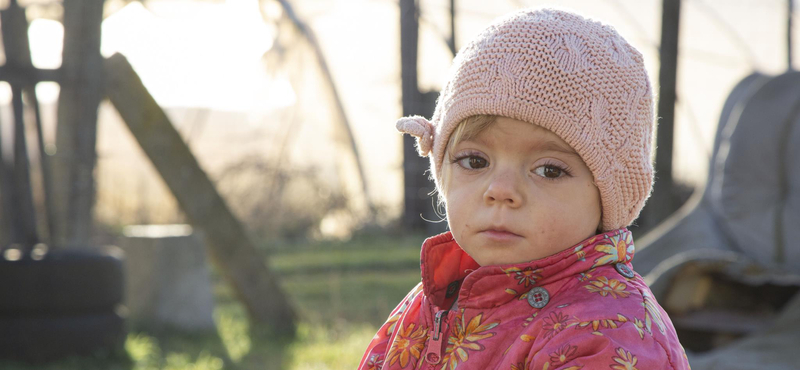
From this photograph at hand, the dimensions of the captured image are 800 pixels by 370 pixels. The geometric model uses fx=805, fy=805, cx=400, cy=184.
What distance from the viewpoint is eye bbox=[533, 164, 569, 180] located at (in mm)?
1439

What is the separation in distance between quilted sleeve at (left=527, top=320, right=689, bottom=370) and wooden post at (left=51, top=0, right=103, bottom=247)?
3620 millimetres

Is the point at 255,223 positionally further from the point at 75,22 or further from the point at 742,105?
the point at 742,105

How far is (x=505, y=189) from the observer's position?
4.59 feet

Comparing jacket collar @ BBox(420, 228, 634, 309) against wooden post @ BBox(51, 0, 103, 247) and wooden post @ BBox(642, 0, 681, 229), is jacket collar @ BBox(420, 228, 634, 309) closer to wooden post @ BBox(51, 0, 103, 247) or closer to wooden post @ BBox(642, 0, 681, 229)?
wooden post @ BBox(642, 0, 681, 229)

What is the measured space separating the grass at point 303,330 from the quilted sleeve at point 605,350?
2790mm

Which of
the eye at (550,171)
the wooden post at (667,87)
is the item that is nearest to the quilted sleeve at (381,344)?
the eye at (550,171)

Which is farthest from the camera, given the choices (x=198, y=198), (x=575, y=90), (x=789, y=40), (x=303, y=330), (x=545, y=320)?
(x=789, y=40)

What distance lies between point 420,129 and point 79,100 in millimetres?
3216

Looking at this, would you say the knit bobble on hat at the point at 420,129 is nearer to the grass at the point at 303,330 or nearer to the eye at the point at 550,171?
the eye at the point at 550,171

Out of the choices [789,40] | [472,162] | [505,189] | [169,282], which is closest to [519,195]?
[505,189]

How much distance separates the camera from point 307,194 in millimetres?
9562

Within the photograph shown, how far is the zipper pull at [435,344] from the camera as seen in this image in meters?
1.48

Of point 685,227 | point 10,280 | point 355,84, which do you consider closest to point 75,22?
point 10,280

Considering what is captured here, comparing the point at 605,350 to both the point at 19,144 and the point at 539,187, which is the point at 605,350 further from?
the point at 19,144
